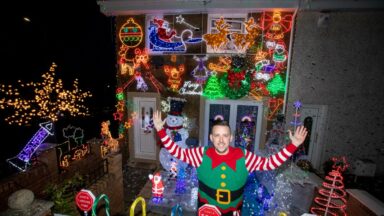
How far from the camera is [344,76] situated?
25.4ft

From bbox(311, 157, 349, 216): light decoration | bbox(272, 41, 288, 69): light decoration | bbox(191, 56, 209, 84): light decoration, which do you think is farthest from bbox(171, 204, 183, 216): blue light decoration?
bbox(272, 41, 288, 69): light decoration

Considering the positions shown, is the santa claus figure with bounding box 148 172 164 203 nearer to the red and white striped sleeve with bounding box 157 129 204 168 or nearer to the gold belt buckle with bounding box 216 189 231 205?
the red and white striped sleeve with bounding box 157 129 204 168

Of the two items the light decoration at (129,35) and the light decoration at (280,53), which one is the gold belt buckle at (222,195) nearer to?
the light decoration at (280,53)

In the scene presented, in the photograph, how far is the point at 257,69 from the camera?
8.02 m

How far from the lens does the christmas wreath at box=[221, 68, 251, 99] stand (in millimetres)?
8055

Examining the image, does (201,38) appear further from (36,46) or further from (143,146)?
(36,46)

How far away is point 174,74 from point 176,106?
134cm

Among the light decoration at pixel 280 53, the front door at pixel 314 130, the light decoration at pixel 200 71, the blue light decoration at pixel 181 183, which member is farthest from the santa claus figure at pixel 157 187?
the front door at pixel 314 130

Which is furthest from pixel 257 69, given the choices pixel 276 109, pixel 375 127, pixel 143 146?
pixel 143 146

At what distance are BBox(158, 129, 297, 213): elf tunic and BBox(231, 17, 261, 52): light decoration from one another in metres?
5.73

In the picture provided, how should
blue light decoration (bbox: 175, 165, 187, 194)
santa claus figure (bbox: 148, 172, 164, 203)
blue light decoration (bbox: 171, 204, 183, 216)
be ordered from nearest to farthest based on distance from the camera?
blue light decoration (bbox: 171, 204, 183, 216) < santa claus figure (bbox: 148, 172, 164, 203) < blue light decoration (bbox: 175, 165, 187, 194)

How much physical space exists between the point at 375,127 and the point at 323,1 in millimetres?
5070

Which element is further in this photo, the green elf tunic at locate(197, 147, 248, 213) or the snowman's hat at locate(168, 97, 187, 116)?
the snowman's hat at locate(168, 97, 187, 116)

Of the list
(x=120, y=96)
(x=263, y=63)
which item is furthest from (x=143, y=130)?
(x=263, y=63)
